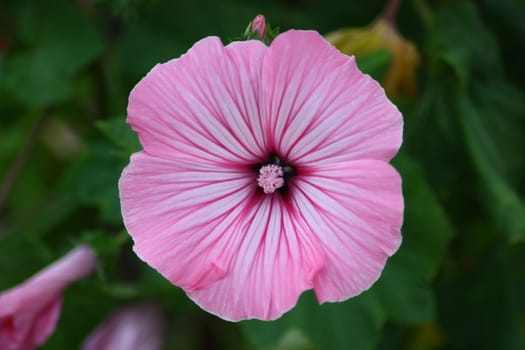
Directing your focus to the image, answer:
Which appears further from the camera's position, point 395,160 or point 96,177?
point 96,177

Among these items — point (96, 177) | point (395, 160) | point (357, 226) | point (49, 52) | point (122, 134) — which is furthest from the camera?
point (49, 52)

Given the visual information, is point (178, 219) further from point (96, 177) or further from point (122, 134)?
point (96, 177)

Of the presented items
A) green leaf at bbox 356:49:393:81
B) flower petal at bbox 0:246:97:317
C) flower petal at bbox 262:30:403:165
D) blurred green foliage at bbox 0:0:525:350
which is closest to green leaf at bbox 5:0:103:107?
blurred green foliage at bbox 0:0:525:350

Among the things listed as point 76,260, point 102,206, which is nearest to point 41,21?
point 102,206

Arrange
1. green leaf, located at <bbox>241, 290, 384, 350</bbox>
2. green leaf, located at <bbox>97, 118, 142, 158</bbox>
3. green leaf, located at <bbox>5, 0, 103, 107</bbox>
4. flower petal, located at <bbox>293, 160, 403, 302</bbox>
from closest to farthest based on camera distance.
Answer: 1. flower petal, located at <bbox>293, 160, 403, 302</bbox>
2. green leaf, located at <bbox>97, 118, 142, 158</bbox>
3. green leaf, located at <bbox>241, 290, 384, 350</bbox>
4. green leaf, located at <bbox>5, 0, 103, 107</bbox>

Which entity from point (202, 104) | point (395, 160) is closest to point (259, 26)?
point (202, 104)

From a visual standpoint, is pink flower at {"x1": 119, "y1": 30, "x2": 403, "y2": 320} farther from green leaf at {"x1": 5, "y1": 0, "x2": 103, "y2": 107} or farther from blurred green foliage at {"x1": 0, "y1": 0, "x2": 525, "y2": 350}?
green leaf at {"x1": 5, "y1": 0, "x2": 103, "y2": 107}

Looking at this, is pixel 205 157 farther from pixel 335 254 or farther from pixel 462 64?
pixel 462 64
